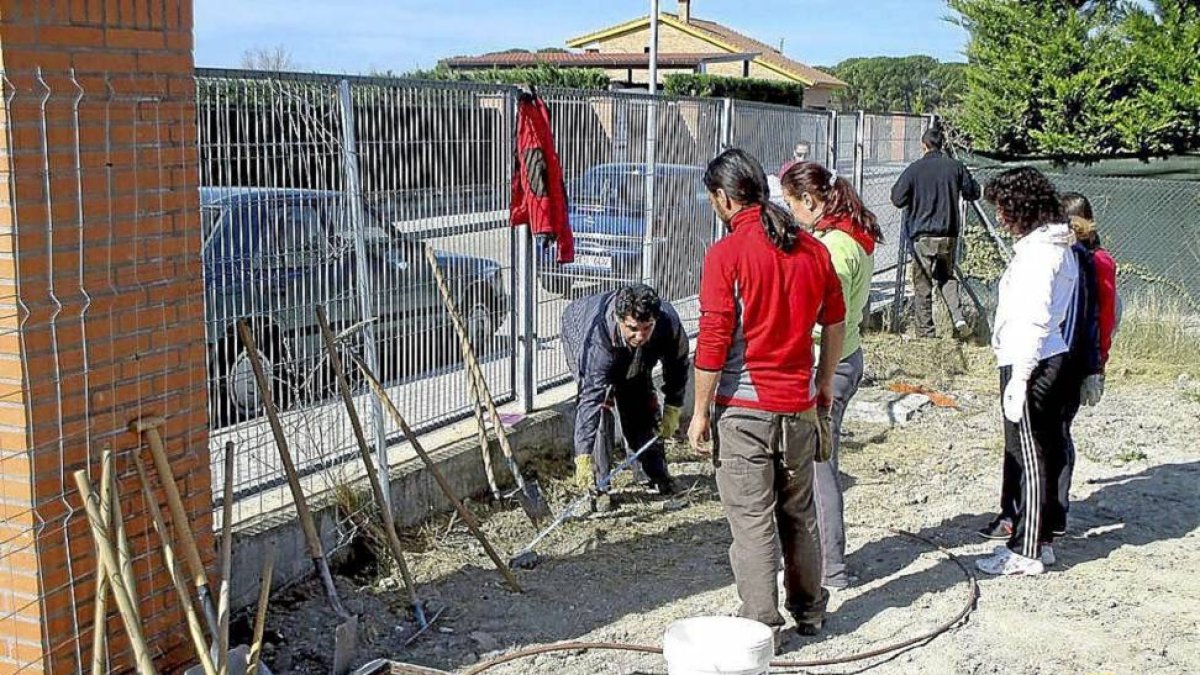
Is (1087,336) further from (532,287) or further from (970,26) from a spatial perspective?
(970,26)

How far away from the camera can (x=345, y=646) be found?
4.33 meters

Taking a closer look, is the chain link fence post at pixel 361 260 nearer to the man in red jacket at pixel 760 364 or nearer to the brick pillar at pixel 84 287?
the brick pillar at pixel 84 287

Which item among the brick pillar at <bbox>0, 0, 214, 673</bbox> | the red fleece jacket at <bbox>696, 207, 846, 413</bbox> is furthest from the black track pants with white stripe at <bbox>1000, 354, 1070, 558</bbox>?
the brick pillar at <bbox>0, 0, 214, 673</bbox>

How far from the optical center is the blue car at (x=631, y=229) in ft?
24.8

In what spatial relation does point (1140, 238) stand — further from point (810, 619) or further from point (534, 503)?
point (810, 619)

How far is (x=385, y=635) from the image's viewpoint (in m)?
4.80

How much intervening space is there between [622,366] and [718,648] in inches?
102

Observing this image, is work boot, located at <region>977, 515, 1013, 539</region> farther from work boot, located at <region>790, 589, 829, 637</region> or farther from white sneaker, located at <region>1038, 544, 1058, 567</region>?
work boot, located at <region>790, 589, 829, 637</region>

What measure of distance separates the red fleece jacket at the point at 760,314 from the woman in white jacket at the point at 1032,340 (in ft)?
4.00

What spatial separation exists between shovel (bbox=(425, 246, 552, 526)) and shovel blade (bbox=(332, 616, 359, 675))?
137 cm

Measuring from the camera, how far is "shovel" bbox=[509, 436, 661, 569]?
5.62 metres

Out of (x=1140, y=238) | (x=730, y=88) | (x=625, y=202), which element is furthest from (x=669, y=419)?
(x=730, y=88)

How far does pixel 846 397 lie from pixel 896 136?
8.29 m

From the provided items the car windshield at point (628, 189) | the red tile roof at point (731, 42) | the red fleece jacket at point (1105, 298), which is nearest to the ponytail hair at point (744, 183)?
the red fleece jacket at point (1105, 298)
